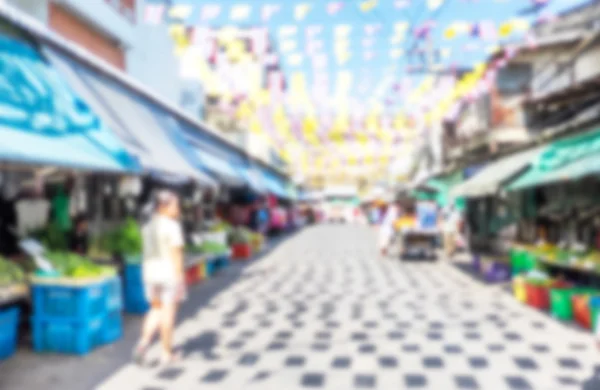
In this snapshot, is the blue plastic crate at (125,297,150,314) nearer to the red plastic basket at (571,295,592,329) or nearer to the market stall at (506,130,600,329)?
the market stall at (506,130,600,329)

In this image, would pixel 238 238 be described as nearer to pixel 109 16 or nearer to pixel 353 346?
pixel 109 16

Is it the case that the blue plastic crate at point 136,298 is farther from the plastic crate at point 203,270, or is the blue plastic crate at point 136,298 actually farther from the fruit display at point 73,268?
the plastic crate at point 203,270

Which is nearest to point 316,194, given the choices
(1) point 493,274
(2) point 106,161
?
(1) point 493,274

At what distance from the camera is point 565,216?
1039 cm

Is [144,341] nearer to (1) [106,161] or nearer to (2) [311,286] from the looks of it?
(1) [106,161]

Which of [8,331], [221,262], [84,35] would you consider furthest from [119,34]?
[8,331]

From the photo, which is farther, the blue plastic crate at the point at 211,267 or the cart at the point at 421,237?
the cart at the point at 421,237

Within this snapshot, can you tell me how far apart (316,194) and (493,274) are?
52.5 meters

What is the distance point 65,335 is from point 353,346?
3648mm

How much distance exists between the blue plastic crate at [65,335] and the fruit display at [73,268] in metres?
0.56

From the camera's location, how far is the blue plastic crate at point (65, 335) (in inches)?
229

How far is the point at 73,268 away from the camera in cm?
609

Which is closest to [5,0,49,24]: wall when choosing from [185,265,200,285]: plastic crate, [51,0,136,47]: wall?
[51,0,136,47]: wall

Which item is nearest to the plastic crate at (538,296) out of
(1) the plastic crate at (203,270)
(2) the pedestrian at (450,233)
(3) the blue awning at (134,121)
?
(3) the blue awning at (134,121)
